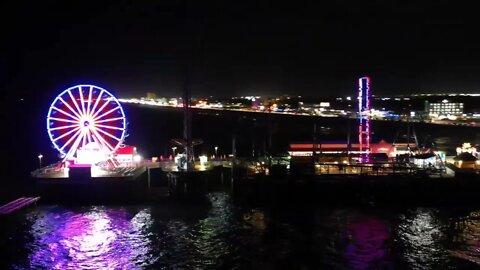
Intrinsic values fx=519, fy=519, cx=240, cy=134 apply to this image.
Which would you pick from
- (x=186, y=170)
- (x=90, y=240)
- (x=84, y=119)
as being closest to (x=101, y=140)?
(x=84, y=119)

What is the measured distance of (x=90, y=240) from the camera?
2291cm

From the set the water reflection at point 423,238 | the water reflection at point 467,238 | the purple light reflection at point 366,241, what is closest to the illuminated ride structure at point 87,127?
the purple light reflection at point 366,241

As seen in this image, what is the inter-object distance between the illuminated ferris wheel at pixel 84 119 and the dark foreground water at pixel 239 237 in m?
6.96

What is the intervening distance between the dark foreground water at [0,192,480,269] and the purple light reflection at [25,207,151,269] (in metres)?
0.04

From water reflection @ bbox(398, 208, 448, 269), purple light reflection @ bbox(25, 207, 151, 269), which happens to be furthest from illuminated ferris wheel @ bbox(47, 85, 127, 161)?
water reflection @ bbox(398, 208, 448, 269)

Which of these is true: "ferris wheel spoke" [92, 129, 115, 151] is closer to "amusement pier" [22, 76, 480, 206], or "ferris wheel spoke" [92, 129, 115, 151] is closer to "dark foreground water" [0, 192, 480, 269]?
"amusement pier" [22, 76, 480, 206]

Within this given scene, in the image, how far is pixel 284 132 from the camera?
288ft

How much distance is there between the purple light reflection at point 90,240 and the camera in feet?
66.3

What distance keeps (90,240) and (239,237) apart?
6.59 metres

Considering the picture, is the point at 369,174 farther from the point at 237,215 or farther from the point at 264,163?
the point at 237,215

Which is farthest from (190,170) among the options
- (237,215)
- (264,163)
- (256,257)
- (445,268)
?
(445,268)

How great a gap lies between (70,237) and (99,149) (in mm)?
11760

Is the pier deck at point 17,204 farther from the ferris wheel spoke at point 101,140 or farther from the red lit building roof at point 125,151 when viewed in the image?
the red lit building roof at point 125,151

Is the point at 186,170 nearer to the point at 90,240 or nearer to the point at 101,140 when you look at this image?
the point at 101,140
